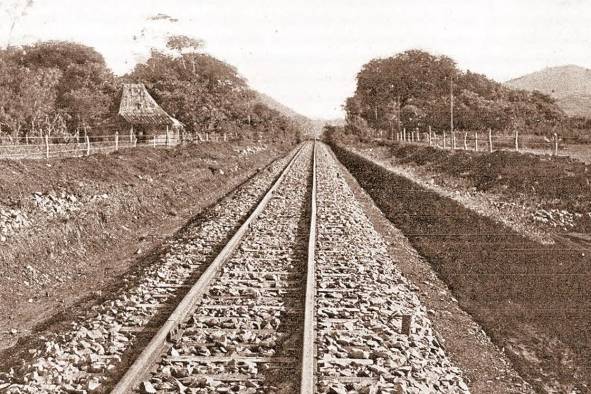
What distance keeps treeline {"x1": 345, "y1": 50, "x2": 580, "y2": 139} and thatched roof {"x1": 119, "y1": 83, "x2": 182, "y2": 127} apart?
27.4 metres

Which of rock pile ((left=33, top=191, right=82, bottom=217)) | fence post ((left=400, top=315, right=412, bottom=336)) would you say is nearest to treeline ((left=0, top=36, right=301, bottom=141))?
rock pile ((left=33, top=191, right=82, bottom=217))

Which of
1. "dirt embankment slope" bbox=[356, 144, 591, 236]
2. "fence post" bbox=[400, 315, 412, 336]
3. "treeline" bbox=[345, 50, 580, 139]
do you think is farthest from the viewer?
"treeline" bbox=[345, 50, 580, 139]

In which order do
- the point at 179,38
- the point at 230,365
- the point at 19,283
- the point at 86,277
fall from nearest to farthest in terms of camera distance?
the point at 230,365 < the point at 19,283 < the point at 86,277 < the point at 179,38

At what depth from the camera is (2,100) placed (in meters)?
35.5

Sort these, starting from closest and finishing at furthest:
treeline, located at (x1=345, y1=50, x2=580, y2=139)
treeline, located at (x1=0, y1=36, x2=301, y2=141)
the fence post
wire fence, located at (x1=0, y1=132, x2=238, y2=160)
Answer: the fence post, wire fence, located at (x1=0, y1=132, x2=238, y2=160), treeline, located at (x1=0, y1=36, x2=301, y2=141), treeline, located at (x1=345, y1=50, x2=580, y2=139)

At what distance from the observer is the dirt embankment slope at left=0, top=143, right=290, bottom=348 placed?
879 cm

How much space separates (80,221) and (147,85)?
43.0 metres

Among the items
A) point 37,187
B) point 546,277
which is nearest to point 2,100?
point 37,187

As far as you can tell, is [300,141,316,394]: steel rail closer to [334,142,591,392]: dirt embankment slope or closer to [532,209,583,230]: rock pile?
[334,142,591,392]: dirt embankment slope

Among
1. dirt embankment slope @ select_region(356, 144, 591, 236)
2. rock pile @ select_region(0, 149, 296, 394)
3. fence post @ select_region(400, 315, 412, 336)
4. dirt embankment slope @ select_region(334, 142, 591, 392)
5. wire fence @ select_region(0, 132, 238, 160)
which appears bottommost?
dirt embankment slope @ select_region(334, 142, 591, 392)

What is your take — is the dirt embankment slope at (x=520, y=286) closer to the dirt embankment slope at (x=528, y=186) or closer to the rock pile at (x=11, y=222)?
the dirt embankment slope at (x=528, y=186)

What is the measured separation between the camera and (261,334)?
630cm

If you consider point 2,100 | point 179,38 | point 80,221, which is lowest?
point 80,221

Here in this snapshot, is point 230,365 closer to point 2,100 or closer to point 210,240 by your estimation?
point 210,240
